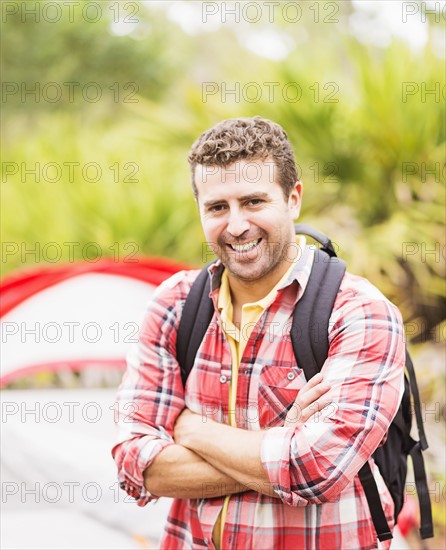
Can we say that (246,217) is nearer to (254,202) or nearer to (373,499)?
(254,202)

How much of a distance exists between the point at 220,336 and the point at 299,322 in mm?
243

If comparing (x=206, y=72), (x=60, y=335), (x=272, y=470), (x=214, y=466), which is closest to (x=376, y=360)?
(x=272, y=470)

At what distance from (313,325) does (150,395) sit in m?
0.52

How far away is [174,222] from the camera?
5.06m

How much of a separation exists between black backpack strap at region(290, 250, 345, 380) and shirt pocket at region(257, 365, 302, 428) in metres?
0.04

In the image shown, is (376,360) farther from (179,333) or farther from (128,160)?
(128,160)

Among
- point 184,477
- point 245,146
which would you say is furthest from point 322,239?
point 184,477

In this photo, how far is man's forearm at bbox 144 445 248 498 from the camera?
1.87 metres

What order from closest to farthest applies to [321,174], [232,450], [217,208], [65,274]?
1. [232,450]
2. [217,208]
3. [65,274]
4. [321,174]

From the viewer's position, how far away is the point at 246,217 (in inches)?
75.0

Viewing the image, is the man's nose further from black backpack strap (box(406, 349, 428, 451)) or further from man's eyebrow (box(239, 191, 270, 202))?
black backpack strap (box(406, 349, 428, 451))

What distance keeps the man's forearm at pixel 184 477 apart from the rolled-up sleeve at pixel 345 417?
178 millimetres

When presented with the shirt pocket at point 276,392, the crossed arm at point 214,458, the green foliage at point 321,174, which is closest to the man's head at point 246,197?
the shirt pocket at point 276,392

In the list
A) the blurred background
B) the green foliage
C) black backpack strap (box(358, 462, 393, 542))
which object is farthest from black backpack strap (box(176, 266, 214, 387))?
the green foliage
